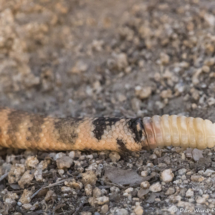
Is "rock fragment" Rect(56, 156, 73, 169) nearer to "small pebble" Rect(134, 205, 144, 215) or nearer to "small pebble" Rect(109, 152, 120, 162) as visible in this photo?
"small pebble" Rect(109, 152, 120, 162)

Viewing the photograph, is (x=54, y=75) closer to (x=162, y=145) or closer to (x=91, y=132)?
(x=91, y=132)

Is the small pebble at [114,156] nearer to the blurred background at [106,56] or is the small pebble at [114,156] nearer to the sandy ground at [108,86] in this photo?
the sandy ground at [108,86]

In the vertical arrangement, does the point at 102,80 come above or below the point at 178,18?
below

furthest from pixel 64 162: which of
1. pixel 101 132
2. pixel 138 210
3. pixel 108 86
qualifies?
pixel 108 86

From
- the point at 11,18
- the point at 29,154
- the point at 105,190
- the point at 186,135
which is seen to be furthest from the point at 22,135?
the point at 11,18

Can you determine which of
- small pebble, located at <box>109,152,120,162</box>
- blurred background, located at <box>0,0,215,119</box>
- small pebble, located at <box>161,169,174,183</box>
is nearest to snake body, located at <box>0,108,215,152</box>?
small pebble, located at <box>109,152,120,162</box>

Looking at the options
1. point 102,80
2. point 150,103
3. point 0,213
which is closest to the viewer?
point 0,213
